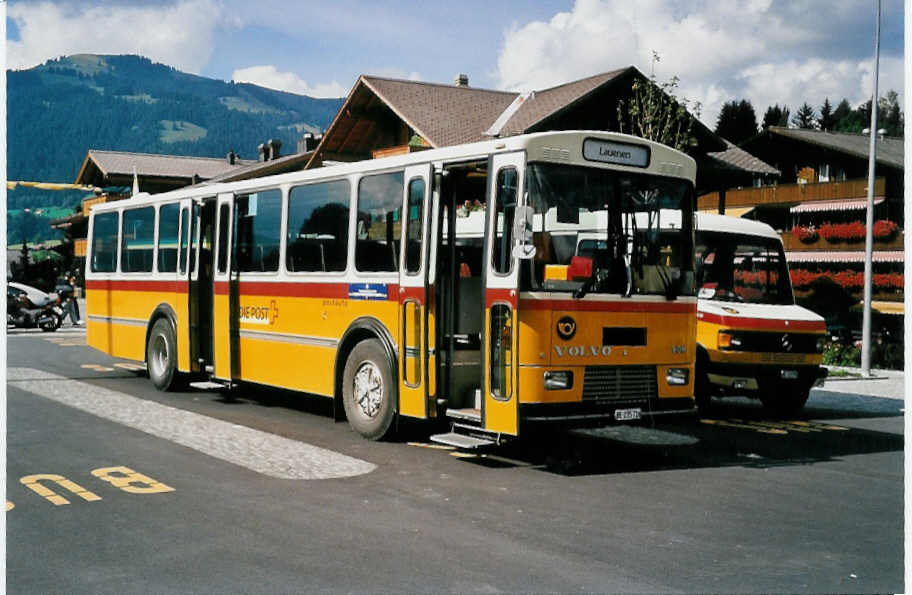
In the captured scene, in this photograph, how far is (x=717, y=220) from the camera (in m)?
14.1

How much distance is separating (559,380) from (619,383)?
0.73 metres

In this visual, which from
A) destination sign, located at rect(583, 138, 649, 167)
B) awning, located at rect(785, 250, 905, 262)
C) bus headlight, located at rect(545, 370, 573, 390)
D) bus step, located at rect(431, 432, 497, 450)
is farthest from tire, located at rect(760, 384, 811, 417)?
bus step, located at rect(431, 432, 497, 450)

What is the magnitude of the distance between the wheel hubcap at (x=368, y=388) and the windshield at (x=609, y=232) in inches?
94.0

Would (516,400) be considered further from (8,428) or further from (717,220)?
(717,220)

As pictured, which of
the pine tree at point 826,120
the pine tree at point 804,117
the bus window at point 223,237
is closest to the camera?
the pine tree at point 804,117

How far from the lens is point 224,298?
13.3 metres

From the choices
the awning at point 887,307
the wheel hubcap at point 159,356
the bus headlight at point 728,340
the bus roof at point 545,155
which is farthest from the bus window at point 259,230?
the awning at point 887,307

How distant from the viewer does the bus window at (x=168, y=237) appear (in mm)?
14531

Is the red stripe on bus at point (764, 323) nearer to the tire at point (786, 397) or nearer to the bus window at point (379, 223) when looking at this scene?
the tire at point (786, 397)

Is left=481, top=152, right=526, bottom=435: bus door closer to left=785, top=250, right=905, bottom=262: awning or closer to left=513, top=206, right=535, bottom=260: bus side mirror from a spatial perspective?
left=513, top=206, right=535, bottom=260: bus side mirror

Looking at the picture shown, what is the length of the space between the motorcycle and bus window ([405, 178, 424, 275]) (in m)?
24.1

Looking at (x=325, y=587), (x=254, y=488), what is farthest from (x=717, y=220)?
(x=325, y=587)

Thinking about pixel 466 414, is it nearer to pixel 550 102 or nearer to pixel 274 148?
pixel 550 102

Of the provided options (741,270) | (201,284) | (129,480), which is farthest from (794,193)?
(129,480)
